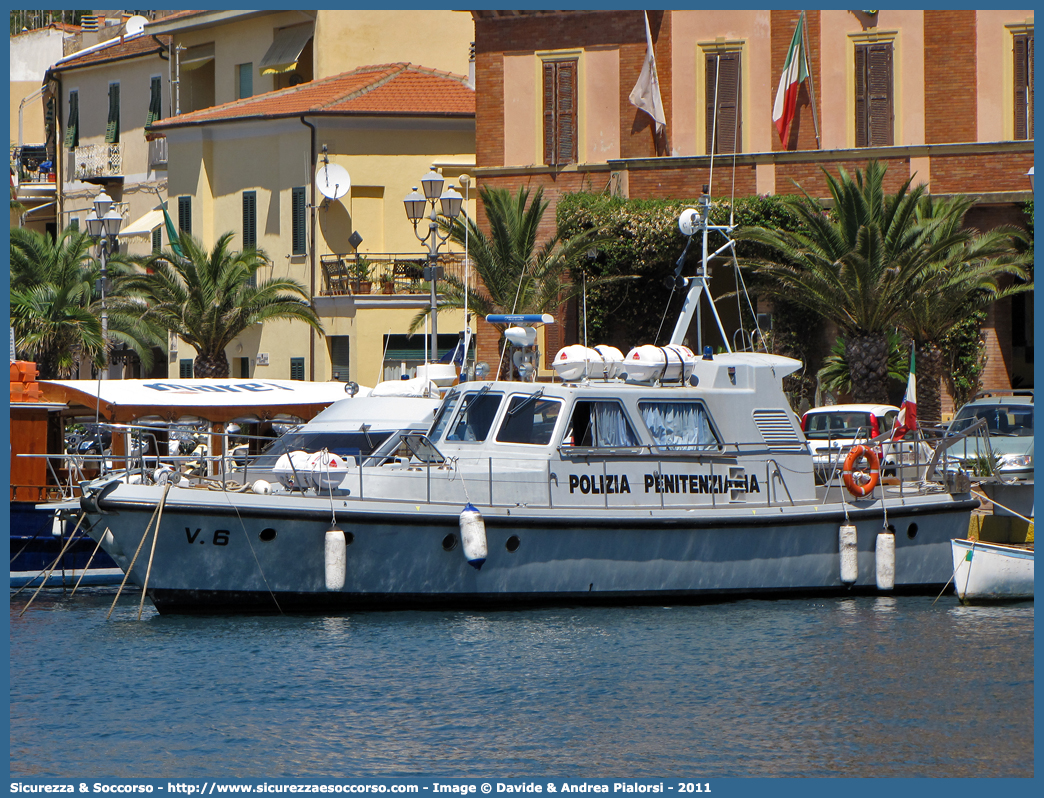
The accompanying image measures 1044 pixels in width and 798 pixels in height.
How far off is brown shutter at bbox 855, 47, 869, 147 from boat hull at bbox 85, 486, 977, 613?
46.6ft

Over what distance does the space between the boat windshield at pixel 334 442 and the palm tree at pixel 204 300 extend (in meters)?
12.1

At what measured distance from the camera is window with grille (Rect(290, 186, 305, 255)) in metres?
36.0

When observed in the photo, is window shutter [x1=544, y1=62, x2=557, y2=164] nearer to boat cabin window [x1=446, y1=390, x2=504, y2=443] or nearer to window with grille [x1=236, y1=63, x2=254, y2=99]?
window with grille [x1=236, y1=63, x2=254, y2=99]

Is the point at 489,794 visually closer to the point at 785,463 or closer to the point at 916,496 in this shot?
the point at 785,463

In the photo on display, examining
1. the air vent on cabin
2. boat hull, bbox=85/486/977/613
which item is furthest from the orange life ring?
the air vent on cabin

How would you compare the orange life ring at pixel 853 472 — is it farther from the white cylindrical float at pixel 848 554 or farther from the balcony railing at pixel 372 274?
the balcony railing at pixel 372 274

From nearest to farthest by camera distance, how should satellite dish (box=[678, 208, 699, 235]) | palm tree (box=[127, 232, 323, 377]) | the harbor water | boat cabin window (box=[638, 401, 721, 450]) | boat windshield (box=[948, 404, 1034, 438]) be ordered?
1. the harbor water
2. boat cabin window (box=[638, 401, 721, 450])
3. satellite dish (box=[678, 208, 699, 235])
4. boat windshield (box=[948, 404, 1034, 438])
5. palm tree (box=[127, 232, 323, 377])

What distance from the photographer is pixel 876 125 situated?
28.9 m

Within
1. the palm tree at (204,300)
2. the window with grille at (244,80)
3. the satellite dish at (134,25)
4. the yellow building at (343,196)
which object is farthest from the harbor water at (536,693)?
the satellite dish at (134,25)

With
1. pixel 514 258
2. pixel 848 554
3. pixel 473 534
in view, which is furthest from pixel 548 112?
pixel 473 534

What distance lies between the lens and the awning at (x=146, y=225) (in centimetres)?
3984

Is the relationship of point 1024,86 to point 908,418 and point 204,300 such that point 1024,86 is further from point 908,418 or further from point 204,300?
point 204,300

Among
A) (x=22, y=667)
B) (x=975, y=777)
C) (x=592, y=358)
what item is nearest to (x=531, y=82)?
(x=592, y=358)

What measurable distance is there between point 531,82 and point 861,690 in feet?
68.6
